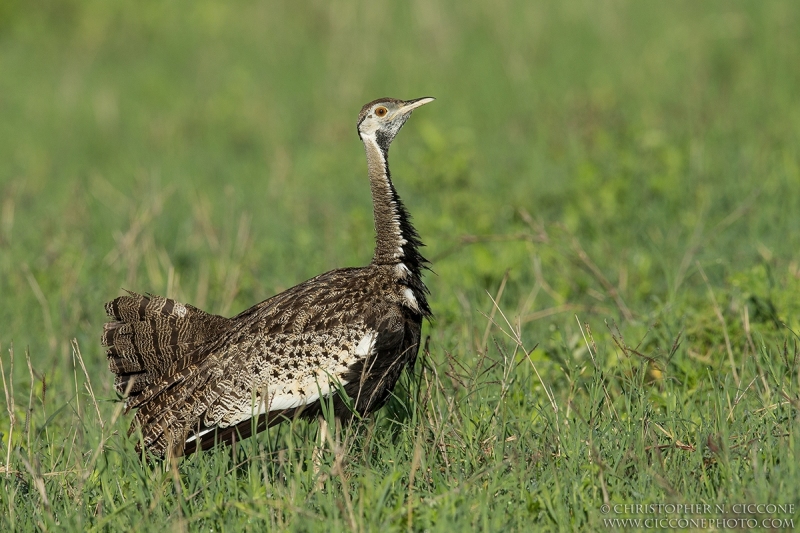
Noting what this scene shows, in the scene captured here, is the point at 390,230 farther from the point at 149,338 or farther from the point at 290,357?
the point at 149,338

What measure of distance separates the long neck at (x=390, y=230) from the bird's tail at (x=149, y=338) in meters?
0.86

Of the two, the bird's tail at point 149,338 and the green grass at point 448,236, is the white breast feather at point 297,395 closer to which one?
the green grass at point 448,236

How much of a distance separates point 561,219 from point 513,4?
19.3ft

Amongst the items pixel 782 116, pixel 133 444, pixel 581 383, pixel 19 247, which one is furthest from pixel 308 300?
pixel 782 116

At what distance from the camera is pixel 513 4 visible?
1278 cm

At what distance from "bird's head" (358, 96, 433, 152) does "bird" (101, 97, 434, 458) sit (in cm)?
34

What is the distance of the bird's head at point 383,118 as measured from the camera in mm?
5062

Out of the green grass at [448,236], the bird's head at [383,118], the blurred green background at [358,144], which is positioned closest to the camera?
the green grass at [448,236]

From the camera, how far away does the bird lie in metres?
4.48

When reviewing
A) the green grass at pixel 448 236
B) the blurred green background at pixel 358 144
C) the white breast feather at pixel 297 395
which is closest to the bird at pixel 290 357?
the white breast feather at pixel 297 395

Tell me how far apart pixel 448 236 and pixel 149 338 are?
283cm

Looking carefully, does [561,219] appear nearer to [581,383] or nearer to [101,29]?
[581,383]

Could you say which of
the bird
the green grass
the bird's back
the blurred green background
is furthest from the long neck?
the blurred green background

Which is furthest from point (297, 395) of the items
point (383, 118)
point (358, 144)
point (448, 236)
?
point (358, 144)
